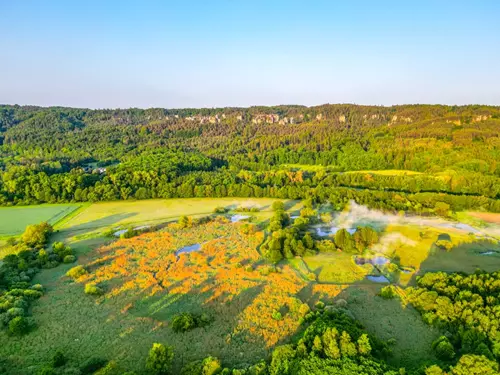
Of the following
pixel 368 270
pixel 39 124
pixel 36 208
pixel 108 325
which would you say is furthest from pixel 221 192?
pixel 39 124

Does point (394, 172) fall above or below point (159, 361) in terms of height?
above

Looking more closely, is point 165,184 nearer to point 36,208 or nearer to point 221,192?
point 221,192

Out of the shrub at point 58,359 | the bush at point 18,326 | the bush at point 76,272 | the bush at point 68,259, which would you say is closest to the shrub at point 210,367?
the shrub at point 58,359

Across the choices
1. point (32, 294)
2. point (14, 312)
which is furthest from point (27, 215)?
point (14, 312)

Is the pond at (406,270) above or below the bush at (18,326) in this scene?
below

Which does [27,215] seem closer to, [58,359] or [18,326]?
[18,326]

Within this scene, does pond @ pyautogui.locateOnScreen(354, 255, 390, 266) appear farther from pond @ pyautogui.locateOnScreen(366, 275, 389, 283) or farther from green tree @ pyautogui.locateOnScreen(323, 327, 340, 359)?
green tree @ pyautogui.locateOnScreen(323, 327, 340, 359)

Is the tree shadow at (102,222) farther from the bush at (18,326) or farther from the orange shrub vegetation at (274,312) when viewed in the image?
the orange shrub vegetation at (274,312)
